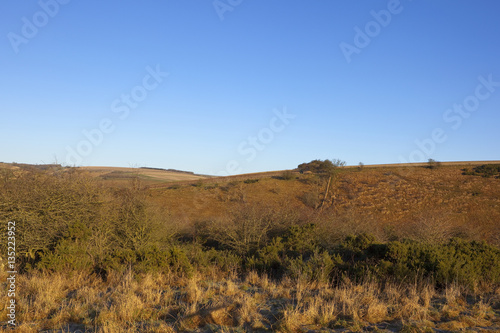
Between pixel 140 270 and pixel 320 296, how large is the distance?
4.26 m

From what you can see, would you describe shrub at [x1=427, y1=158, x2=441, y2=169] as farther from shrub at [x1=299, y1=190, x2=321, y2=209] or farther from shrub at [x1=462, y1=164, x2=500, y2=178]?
shrub at [x1=299, y1=190, x2=321, y2=209]

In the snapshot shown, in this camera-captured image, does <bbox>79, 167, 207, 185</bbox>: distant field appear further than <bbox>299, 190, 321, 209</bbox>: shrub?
No

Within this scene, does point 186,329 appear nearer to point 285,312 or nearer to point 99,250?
point 285,312

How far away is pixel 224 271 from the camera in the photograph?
915 centimetres

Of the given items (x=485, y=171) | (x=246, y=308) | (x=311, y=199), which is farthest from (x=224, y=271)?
(x=485, y=171)

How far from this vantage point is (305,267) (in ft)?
25.2

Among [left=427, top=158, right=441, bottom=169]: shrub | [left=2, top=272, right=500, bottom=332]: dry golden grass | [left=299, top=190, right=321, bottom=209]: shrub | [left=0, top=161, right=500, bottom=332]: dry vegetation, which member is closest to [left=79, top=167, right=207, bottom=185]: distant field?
[left=0, top=161, right=500, bottom=332]: dry vegetation

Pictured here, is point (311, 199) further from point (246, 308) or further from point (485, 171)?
point (246, 308)

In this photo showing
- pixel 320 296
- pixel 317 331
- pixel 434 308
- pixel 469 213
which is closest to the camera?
pixel 317 331

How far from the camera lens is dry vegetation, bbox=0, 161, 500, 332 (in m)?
5.07

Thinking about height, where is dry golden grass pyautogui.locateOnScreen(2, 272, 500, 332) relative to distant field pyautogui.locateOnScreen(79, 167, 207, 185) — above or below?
below

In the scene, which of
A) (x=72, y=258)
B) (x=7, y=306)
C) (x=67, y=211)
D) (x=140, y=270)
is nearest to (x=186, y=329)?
(x=7, y=306)

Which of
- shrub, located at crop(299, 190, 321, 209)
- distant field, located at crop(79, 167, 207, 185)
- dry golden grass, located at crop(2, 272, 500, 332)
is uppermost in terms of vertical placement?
distant field, located at crop(79, 167, 207, 185)

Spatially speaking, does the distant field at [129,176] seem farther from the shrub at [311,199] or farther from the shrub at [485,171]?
the shrub at [485,171]
